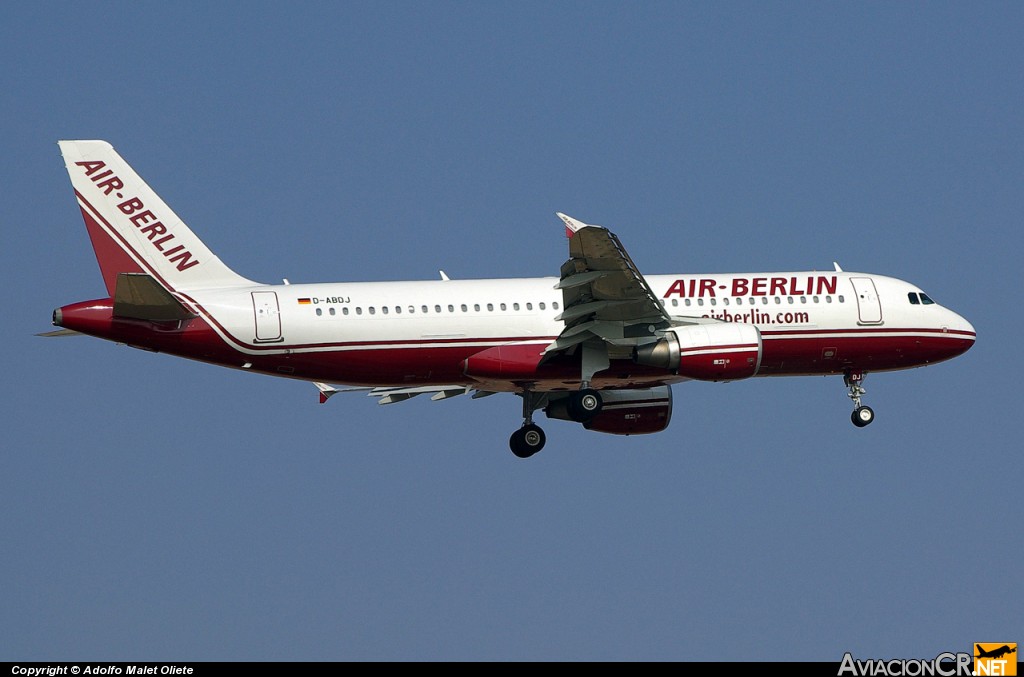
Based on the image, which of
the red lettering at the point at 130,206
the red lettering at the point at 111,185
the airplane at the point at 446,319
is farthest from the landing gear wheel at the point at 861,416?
the red lettering at the point at 111,185

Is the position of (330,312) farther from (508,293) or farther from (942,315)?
(942,315)

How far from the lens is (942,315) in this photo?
58.2m

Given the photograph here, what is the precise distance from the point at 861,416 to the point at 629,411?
7.87 meters

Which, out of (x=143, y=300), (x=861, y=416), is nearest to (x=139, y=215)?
(x=143, y=300)

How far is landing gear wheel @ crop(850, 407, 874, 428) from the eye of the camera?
57.7 metres

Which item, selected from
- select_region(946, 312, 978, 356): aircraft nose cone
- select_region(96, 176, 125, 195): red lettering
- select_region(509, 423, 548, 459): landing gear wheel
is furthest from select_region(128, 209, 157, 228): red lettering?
select_region(946, 312, 978, 356): aircraft nose cone

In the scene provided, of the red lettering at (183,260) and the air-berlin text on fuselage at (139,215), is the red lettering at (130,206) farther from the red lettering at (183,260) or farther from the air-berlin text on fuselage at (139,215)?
the red lettering at (183,260)

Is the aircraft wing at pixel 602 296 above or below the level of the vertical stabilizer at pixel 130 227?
below

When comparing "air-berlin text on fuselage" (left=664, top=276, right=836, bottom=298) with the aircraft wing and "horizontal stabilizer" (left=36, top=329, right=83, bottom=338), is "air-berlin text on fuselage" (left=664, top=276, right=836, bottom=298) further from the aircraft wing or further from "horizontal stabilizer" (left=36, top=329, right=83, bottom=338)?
"horizontal stabilizer" (left=36, top=329, right=83, bottom=338)

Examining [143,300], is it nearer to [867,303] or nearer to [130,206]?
[130,206]

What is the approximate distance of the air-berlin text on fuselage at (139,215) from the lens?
170 feet

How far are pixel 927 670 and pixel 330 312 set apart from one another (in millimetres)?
23094

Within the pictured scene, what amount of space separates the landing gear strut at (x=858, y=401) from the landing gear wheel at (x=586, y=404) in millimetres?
9467

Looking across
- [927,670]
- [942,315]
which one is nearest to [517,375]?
[942,315]
